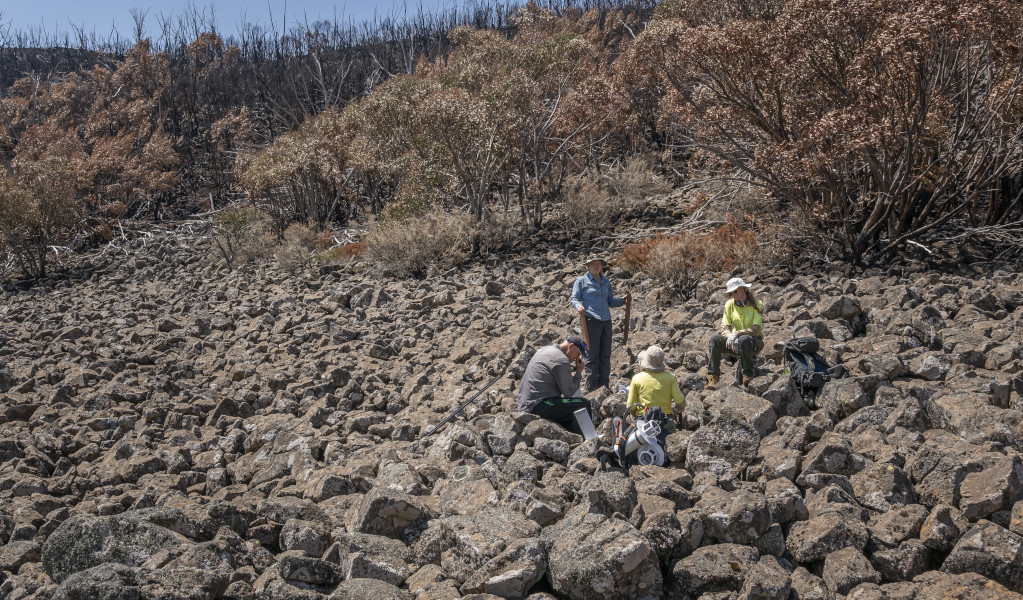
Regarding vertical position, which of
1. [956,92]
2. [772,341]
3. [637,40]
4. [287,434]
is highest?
[637,40]

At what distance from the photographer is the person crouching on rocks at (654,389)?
16.3ft

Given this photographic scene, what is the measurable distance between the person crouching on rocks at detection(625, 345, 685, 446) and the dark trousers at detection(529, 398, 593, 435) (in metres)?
0.56

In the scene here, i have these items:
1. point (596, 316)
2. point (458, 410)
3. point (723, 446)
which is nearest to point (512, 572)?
point (723, 446)

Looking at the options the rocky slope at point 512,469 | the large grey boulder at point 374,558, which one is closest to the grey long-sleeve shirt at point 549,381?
the rocky slope at point 512,469

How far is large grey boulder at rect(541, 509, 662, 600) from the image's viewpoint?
3.25m

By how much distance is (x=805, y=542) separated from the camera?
3.45 meters

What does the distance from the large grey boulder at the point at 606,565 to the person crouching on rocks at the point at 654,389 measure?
1610 mm

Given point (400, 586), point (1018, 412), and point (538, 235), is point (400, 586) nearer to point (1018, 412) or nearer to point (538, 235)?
point (1018, 412)

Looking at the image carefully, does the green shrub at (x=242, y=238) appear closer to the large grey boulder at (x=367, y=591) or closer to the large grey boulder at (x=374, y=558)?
the large grey boulder at (x=374, y=558)

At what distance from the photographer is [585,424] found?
523 centimetres

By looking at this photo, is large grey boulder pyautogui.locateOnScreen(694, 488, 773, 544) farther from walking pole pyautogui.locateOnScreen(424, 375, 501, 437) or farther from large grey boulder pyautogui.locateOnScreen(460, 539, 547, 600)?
walking pole pyautogui.locateOnScreen(424, 375, 501, 437)

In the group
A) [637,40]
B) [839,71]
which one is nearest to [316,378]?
[839,71]

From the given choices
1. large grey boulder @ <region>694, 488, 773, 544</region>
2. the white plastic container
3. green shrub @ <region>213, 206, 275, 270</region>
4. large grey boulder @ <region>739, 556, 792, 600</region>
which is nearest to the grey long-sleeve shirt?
the white plastic container

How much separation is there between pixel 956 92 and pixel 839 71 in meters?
1.59
